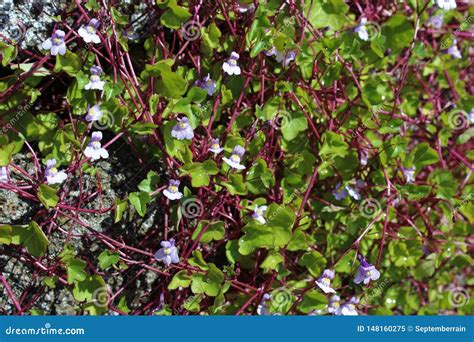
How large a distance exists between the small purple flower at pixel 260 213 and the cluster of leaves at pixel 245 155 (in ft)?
0.03

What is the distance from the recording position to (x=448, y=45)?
6.45 ft

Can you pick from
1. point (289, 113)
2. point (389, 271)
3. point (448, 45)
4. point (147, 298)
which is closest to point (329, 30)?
point (289, 113)

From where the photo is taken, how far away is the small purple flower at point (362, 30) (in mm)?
1711

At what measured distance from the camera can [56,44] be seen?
149cm

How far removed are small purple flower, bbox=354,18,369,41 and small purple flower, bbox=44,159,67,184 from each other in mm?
892

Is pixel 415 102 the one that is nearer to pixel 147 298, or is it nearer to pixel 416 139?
pixel 416 139

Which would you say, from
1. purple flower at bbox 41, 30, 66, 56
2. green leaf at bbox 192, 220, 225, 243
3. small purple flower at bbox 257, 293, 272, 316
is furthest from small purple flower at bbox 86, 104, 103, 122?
small purple flower at bbox 257, 293, 272, 316

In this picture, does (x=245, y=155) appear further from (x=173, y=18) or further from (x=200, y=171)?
(x=173, y=18)

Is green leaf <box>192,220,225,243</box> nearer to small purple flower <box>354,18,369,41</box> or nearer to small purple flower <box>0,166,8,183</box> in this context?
small purple flower <box>0,166,8,183</box>

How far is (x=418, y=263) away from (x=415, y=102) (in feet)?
1.69

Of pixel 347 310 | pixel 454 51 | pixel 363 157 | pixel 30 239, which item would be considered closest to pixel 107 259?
pixel 30 239

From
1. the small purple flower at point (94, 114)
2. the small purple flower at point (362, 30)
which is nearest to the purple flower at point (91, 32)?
the small purple flower at point (94, 114)

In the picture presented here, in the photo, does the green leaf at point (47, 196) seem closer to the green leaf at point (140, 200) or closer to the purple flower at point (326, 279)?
the green leaf at point (140, 200)

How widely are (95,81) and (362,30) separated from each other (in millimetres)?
759
